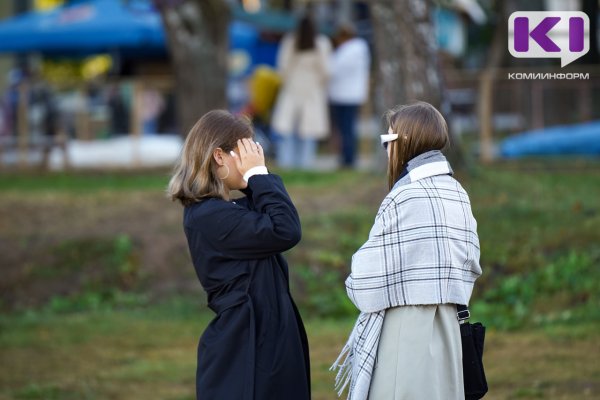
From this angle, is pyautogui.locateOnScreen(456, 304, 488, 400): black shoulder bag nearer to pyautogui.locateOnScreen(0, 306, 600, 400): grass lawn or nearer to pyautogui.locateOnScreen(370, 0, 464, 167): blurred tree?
pyautogui.locateOnScreen(0, 306, 600, 400): grass lawn

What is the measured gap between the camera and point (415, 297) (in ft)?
14.6

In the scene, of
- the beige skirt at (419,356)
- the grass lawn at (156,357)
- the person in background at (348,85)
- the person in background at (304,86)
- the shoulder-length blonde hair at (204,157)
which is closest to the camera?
the beige skirt at (419,356)

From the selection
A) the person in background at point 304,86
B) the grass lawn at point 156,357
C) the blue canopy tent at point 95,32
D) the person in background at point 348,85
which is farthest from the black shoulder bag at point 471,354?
the blue canopy tent at point 95,32

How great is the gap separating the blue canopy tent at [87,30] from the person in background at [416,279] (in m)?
16.2

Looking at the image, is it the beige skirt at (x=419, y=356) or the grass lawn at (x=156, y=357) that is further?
the grass lawn at (x=156, y=357)

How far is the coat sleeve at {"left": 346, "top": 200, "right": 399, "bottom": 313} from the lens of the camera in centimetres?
448

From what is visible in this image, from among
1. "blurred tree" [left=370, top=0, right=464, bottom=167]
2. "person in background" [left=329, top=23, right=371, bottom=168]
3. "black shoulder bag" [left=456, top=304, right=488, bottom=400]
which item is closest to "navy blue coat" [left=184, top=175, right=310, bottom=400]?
"black shoulder bag" [left=456, top=304, right=488, bottom=400]

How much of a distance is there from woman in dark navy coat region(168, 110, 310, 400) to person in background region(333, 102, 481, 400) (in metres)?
0.30

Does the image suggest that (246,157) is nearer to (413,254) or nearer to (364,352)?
(413,254)

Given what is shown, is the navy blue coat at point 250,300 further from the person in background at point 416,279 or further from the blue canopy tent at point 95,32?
the blue canopy tent at point 95,32

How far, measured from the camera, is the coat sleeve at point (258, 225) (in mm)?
4625

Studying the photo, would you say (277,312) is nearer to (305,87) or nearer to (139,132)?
(305,87)

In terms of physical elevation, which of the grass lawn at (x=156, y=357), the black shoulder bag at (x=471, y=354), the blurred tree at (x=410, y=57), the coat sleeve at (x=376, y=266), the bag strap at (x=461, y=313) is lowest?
the grass lawn at (x=156, y=357)

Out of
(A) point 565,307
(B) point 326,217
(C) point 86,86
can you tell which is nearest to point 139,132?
(C) point 86,86
